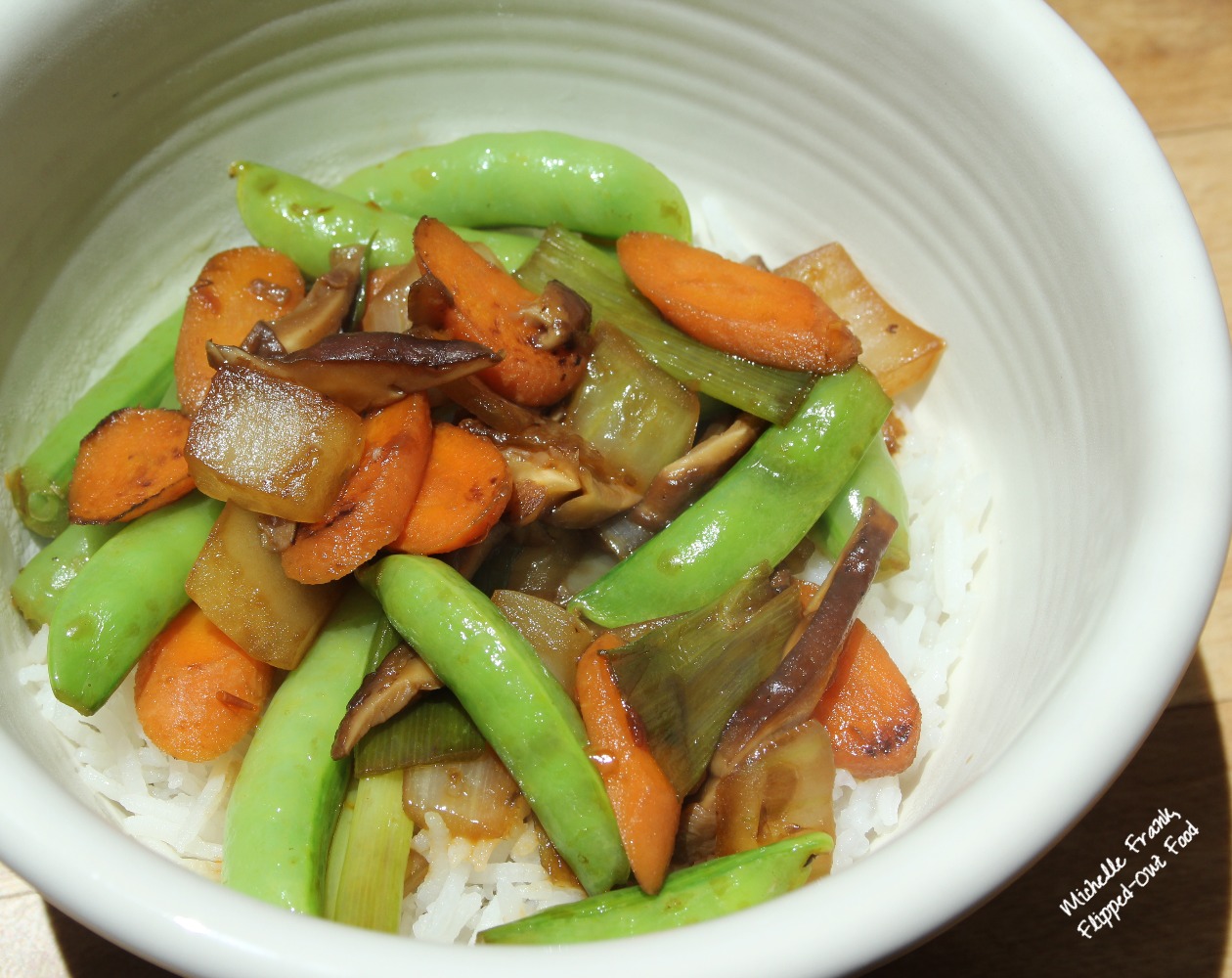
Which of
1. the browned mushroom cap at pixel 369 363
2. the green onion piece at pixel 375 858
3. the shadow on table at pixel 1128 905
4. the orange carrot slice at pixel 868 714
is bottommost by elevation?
the shadow on table at pixel 1128 905

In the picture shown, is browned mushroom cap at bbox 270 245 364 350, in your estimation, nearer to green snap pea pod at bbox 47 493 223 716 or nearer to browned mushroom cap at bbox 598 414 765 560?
green snap pea pod at bbox 47 493 223 716

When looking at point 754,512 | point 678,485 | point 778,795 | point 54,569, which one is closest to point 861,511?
point 754,512

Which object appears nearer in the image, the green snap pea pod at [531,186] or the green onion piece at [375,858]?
the green onion piece at [375,858]

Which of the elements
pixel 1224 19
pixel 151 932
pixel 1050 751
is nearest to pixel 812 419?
pixel 1050 751

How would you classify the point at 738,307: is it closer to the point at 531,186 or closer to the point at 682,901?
the point at 531,186

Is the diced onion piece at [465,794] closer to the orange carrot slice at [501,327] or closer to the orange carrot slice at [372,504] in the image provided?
the orange carrot slice at [372,504]

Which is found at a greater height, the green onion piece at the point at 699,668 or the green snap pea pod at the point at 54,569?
the green snap pea pod at the point at 54,569

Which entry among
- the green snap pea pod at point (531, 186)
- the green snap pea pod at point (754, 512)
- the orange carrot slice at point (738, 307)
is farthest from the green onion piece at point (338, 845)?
the green snap pea pod at point (531, 186)

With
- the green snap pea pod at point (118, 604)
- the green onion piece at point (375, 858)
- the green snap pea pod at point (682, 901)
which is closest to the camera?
the green snap pea pod at point (682, 901)
